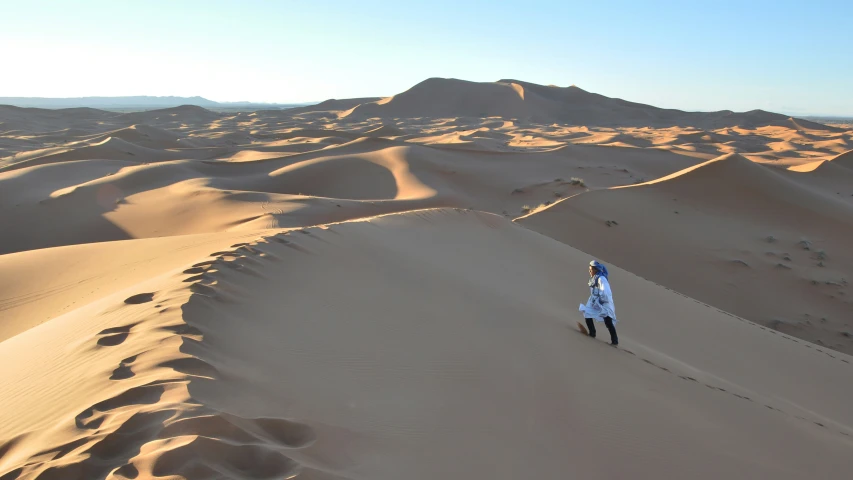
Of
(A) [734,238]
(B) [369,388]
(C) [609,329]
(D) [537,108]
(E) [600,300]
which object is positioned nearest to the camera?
(B) [369,388]

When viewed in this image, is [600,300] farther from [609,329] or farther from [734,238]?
[734,238]

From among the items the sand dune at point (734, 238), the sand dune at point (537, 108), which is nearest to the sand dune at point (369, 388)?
the sand dune at point (734, 238)

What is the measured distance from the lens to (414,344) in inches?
163

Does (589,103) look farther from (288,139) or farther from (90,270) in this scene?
(90,270)

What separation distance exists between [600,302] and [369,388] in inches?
105

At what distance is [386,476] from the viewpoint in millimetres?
2539

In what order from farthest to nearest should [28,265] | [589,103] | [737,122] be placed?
[589,103], [737,122], [28,265]

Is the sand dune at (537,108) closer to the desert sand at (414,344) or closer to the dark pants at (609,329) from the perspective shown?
the desert sand at (414,344)

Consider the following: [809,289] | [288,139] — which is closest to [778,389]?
[809,289]

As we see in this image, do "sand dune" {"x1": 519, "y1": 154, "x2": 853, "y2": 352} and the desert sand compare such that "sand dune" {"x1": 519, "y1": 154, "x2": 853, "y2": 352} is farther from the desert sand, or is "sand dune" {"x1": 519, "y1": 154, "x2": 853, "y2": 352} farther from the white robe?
the white robe

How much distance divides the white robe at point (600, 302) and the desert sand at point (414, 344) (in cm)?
30

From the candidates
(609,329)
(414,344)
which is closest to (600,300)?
(609,329)

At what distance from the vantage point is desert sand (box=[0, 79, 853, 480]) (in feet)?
8.73

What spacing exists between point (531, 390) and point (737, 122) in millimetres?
74035
